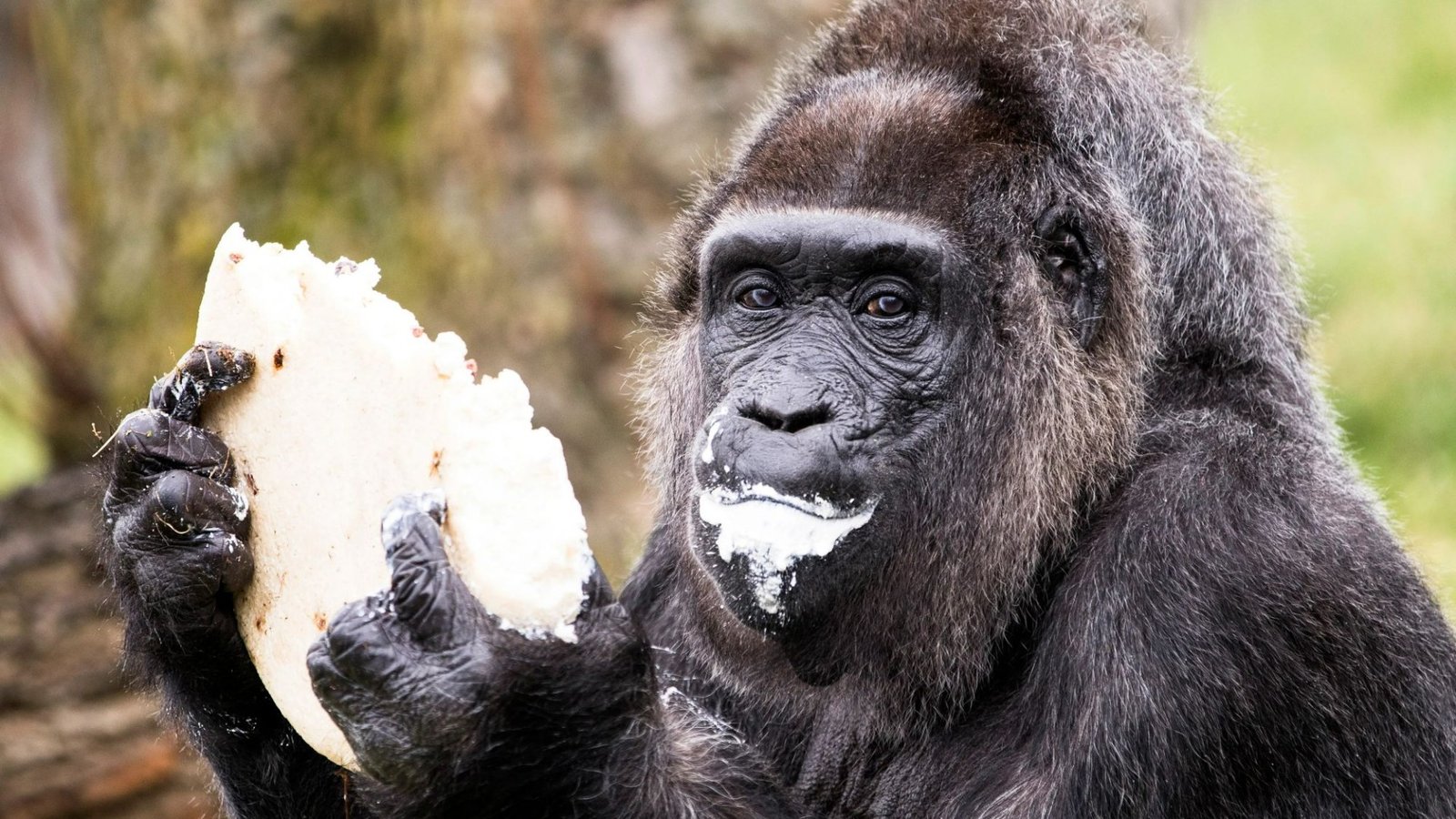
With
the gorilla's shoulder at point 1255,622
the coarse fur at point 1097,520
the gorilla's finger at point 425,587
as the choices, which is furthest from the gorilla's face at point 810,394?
the gorilla's finger at point 425,587

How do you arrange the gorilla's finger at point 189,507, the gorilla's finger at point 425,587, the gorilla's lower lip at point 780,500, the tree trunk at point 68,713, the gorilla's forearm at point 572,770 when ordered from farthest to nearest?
the tree trunk at point 68,713
the gorilla's finger at point 189,507
the gorilla's lower lip at point 780,500
the gorilla's forearm at point 572,770
the gorilla's finger at point 425,587

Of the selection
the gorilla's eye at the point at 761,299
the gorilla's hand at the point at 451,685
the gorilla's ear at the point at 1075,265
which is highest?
the gorilla's eye at the point at 761,299

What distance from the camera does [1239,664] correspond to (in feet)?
14.8

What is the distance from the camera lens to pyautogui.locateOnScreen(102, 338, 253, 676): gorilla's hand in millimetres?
5062

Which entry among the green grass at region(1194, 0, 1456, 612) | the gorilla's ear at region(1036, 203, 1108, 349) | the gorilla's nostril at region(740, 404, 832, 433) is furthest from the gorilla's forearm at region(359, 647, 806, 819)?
the green grass at region(1194, 0, 1456, 612)

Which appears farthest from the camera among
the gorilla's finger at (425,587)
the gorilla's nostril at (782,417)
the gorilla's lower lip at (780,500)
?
the gorilla's nostril at (782,417)

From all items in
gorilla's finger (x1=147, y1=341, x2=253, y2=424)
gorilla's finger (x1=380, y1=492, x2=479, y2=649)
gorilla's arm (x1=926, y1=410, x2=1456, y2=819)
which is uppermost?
gorilla's finger (x1=147, y1=341, x2=253, y2=424)

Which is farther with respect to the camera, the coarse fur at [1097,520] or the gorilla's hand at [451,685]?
the coarse fur at [1097,520]

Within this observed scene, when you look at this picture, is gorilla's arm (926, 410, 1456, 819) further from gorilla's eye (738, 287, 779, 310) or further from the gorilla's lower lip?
gorilla's eye (738, 287, 779, 310)

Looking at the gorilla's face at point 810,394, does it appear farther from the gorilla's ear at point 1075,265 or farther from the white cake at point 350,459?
the white cake at point 350,459

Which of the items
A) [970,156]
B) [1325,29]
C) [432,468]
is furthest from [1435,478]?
[1325,29]

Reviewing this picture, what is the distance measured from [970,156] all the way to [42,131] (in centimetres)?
997

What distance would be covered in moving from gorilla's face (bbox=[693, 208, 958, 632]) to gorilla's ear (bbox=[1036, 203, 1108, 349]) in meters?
0.34

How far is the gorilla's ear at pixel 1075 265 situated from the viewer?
513 cm
